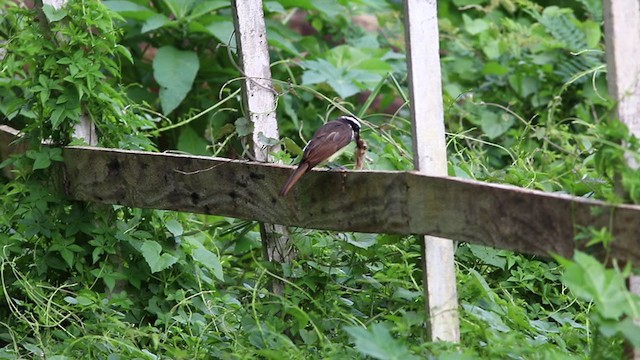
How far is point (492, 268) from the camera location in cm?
420

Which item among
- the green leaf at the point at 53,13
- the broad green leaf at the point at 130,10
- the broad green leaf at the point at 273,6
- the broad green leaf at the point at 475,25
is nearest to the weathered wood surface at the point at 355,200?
the green leaf at the point at 53,13

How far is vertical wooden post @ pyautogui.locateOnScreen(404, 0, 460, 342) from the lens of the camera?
10.1 ft

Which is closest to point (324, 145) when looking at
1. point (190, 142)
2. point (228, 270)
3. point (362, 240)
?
point (362, 240)

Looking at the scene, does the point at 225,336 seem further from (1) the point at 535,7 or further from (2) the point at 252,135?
(1) the point at 535,7

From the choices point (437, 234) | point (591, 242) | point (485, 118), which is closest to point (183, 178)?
point (437, 234)

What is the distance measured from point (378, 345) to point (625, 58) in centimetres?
105

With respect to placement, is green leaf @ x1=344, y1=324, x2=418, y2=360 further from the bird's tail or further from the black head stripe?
the black head stripe

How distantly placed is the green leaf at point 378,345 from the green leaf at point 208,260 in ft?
4.80

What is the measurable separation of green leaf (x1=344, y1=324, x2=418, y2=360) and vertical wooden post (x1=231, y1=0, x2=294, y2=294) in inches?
42.9

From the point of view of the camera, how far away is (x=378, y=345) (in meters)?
2.87

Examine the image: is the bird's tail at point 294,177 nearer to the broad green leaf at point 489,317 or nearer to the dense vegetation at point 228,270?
the dense vegetation at point 228,270

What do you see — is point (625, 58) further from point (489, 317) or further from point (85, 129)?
point (85, 129)

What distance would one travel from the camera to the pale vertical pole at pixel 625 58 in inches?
103

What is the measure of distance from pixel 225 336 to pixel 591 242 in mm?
1791
